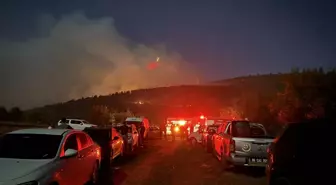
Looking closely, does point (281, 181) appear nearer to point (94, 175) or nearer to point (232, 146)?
point (94, 175)

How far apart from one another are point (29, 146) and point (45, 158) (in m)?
0.82

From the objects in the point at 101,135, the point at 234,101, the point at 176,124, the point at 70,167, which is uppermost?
the point at 234,101

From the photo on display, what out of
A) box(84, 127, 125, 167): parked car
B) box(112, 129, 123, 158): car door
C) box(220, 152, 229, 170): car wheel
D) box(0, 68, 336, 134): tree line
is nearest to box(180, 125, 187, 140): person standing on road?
box(0, 68, 336, 134): tree line

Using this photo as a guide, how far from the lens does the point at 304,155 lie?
6.74 meters

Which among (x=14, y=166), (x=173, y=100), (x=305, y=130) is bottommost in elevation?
(x=14, y=166)

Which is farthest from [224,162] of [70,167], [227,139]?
[70,167]

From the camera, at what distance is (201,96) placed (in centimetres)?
10694

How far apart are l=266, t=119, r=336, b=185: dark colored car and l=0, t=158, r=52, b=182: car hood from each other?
4.20 m

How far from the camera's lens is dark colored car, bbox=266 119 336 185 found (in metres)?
6.23

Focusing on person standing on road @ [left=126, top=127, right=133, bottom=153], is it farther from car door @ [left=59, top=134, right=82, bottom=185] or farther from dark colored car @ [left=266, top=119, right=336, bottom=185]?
dark colored car @ [left=266, top=119, right=336, bottom=185]

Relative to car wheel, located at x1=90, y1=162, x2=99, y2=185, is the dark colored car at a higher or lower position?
higher

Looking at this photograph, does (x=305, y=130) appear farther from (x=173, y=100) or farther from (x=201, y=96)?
(x=173, y=100)

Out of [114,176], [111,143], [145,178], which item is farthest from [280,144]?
[111,143]

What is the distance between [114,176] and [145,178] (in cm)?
111
